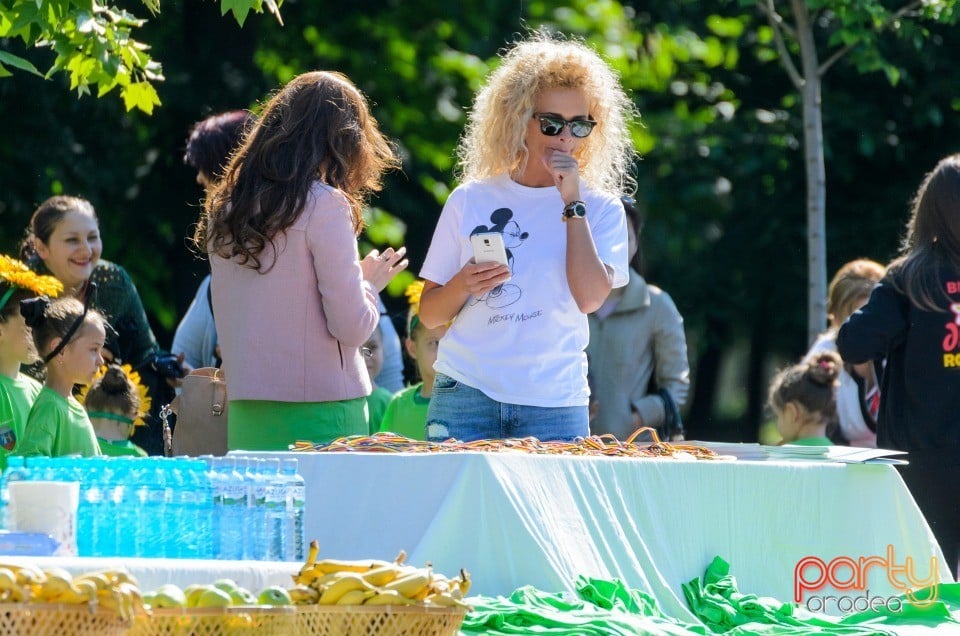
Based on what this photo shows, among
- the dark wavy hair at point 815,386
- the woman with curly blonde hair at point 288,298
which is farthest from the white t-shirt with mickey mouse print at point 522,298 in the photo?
the dark wavy hair at point 815,386

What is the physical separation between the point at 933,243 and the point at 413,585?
127 inches

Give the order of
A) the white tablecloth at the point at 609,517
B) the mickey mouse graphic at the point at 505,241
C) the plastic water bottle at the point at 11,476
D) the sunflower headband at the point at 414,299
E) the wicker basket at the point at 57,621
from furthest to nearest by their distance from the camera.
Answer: the sunflower headband at the point at 414,299 → the mickey mouse graphic at the point at 505,241 → the white tablecloth at the point at 609,517 → the plastic water bottle at the point at 11,476 → the wicker basket at the point at 57,621

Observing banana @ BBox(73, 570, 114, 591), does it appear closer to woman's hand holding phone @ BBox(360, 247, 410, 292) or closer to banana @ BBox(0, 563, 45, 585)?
banana @ BBox(0, 563, 45, 585)

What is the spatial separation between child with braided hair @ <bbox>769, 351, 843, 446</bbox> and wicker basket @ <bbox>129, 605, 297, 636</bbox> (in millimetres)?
4427

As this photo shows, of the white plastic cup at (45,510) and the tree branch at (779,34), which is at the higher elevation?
the tree branch at (779,34)

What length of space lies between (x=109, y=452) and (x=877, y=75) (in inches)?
293

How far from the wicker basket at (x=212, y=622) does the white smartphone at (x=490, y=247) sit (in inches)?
68.2

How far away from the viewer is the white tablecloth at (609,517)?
13.3 feet

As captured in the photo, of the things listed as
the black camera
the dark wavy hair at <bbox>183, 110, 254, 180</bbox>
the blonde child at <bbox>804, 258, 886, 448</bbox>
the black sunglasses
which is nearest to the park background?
the blonde child at <bbox>804, 258, 886, 448</bbox>

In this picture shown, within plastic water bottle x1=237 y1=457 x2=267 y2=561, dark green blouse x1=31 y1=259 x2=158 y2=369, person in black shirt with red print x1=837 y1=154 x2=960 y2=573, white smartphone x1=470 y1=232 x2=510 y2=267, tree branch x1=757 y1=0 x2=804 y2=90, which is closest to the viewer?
plastic water bottle x1=237 y1=457 x2=267 y2=561

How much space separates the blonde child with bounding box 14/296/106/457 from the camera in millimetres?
5797

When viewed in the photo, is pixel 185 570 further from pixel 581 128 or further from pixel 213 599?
pixel 581 128

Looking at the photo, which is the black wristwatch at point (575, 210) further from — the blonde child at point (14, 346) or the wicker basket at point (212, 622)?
the blonde child at point (14, 346)

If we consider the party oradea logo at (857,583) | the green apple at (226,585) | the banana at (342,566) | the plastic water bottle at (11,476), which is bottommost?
the party oradea logo at (857,583)
